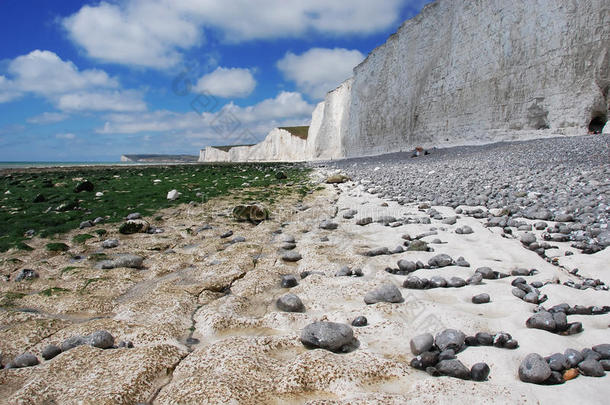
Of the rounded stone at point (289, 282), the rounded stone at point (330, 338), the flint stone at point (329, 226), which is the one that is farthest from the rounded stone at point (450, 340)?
the flint stone at point (329, 226)

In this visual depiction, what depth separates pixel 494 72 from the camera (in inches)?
818

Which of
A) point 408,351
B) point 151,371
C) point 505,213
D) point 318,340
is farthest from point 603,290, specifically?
point 151,371

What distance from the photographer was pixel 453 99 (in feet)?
79.2

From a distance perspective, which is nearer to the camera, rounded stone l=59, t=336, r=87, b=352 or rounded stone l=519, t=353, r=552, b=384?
rounded stone l=519, t=353, r=552, b=384

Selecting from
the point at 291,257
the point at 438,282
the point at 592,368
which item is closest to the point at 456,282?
the point at 438,282

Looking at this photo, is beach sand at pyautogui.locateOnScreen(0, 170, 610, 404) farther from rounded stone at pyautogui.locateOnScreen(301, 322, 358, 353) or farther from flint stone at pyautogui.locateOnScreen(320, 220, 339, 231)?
flint stone at pyautogui.locateOnScreen(320, 220, 339, 231)

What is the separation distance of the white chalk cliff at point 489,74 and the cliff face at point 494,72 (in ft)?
0.16

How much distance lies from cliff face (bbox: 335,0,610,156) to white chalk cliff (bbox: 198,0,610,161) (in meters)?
0.05

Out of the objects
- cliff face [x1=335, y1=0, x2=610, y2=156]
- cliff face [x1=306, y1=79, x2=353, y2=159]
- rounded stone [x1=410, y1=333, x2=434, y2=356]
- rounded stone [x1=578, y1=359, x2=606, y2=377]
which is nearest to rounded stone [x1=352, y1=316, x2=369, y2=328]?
rounded stone [x1=410, y1=333, x2=434, y2=356]

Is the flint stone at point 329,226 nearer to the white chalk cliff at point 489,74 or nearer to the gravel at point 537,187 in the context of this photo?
the gravel at point 537,187

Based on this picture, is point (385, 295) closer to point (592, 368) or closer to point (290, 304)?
point (290, 304)

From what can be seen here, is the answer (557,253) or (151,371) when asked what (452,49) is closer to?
(557,253)

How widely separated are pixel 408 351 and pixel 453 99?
25399mm

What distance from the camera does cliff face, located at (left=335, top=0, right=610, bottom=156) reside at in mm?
16531
